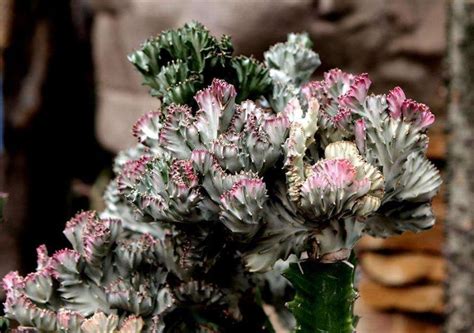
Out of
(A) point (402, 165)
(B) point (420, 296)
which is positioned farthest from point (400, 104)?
(B) point (420, 296)

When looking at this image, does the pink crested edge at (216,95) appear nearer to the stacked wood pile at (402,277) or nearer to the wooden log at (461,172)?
the wooden log at (461,172)

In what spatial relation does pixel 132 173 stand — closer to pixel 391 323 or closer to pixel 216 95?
pixel 216 95

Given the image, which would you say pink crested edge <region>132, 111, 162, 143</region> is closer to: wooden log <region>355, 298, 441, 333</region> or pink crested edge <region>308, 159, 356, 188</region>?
pink crested edge <region>308, 159, 356, 188</region>

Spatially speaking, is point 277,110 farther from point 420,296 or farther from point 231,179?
point 420,296

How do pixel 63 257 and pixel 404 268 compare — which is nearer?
pixel 63 257

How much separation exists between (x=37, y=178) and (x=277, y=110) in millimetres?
1820

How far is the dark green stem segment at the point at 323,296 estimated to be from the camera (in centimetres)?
60

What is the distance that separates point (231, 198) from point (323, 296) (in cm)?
12

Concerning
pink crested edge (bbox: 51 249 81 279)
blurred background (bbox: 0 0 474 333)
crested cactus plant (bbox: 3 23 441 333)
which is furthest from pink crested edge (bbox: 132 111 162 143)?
blurred background (bbox: 0 0 474 333)

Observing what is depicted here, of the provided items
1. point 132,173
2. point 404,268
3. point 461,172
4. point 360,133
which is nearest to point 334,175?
point 360,133

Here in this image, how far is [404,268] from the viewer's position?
209cm

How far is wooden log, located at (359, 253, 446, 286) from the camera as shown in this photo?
6.86 ft

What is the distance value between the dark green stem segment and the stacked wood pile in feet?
4.94

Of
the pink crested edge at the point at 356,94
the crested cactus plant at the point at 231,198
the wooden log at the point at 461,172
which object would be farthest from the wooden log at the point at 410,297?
the pink crested edge at the point at 356,94
